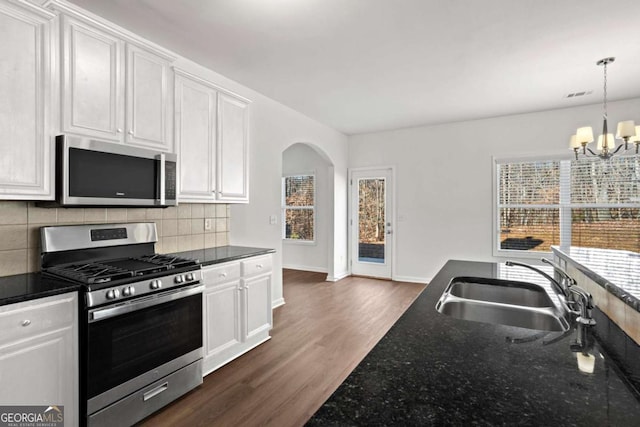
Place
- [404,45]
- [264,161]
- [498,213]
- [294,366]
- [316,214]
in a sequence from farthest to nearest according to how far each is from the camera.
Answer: [316,214], [498,213], [264,161], [404,45], [294,366]

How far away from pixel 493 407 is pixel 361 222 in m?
5.44

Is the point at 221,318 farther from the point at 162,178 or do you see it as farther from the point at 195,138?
the point at 195,138

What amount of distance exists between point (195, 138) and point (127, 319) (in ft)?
5.03

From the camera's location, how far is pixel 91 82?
6.75ft

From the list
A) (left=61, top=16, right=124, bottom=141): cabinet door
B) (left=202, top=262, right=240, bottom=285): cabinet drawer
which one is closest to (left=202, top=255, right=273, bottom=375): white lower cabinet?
(left=202, top=262, right=240, bottom=285): cabinet drawer

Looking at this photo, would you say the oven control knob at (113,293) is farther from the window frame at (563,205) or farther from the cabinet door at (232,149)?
the window frame at (563,205)

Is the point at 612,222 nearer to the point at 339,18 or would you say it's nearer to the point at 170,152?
the point at 339,18

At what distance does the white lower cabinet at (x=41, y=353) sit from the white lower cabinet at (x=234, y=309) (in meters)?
0.85

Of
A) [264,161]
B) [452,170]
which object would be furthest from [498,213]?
[264,161]

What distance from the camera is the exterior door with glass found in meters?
5.81

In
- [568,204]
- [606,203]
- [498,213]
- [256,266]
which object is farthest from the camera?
[498,213]

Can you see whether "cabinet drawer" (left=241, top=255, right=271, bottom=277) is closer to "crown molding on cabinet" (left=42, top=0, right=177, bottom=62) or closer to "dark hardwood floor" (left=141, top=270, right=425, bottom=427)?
"dark hardwood floor" (left=141, top=270, right=425, bottom=427)

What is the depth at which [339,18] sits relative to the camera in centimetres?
239

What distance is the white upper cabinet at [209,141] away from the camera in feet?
8.68
